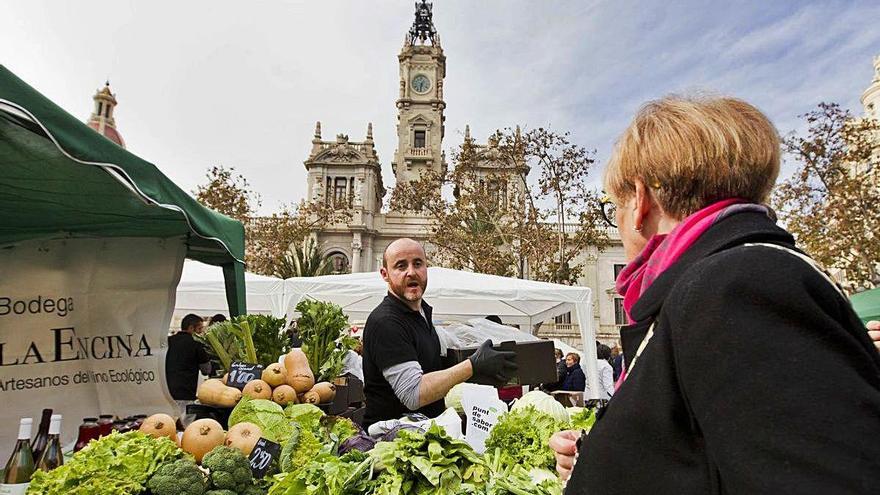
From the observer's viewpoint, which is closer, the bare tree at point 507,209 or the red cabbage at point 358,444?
the red cabbage at point 358,444

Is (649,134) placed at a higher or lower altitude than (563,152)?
lower

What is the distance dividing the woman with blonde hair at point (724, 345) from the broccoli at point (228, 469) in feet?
5.34

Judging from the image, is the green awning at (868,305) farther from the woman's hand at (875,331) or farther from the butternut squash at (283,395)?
the butternut squash at (283,395)

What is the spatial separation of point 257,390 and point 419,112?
54812 millimetres

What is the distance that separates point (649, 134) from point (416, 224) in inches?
1766

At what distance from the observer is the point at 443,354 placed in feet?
12.0

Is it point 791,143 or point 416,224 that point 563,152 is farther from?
point 416,224

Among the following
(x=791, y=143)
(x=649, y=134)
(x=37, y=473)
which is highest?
(x=791, y=143)

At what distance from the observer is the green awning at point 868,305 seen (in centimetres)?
600

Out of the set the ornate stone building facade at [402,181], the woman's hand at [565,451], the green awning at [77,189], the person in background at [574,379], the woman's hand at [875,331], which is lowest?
the person in background at [574,379]

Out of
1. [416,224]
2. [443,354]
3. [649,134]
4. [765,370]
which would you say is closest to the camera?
[765,370]

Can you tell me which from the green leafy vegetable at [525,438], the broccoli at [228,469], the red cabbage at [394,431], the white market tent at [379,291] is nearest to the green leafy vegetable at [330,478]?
the broccoli at [228,469]

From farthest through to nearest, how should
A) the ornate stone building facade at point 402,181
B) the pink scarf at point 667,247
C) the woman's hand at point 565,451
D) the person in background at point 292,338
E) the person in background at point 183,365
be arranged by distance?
the ornate stone building facade at point 402,181, the person in background at point 183,365, the person in background at point 292,338, the woman's hand at point 565,451, the pink scarf at point 667,247

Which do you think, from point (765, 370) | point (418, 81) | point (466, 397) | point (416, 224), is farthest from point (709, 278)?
point (418, 81)
